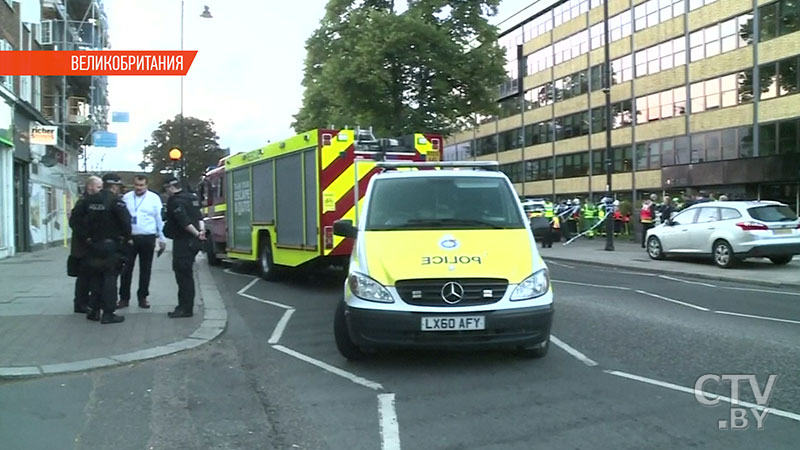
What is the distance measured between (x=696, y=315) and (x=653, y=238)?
9567 millimetres

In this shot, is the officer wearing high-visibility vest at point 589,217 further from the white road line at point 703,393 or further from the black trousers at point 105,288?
the white road line at point 703,393

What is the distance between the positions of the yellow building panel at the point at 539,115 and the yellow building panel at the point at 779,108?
70.0 ft

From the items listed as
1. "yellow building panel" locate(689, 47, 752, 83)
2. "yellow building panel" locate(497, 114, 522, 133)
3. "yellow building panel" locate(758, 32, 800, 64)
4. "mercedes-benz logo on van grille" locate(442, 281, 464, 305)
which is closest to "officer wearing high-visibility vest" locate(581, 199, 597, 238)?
"yellow building panel" locate(758, 32, 800, 64)

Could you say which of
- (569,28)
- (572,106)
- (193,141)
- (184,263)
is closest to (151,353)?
(184,263)

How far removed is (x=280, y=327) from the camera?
894 centimetres

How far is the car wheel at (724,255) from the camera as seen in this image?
15.7m

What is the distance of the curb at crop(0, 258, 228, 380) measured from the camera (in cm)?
632

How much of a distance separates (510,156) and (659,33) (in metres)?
20.9

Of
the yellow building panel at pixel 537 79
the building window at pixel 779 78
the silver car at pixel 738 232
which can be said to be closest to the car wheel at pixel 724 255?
the silver car at pixel 738 232

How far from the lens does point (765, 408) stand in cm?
516

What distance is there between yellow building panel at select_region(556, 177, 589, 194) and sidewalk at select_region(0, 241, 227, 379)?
4359 centimetres

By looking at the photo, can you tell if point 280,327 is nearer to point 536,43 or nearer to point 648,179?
point 648,179

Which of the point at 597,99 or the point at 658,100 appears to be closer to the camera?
the point at 658,100

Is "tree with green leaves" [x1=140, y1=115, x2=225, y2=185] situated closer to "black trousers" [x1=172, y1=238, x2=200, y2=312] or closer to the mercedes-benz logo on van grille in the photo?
"black trousers" [x1=172, y1=238, x2=200, y2=312]
